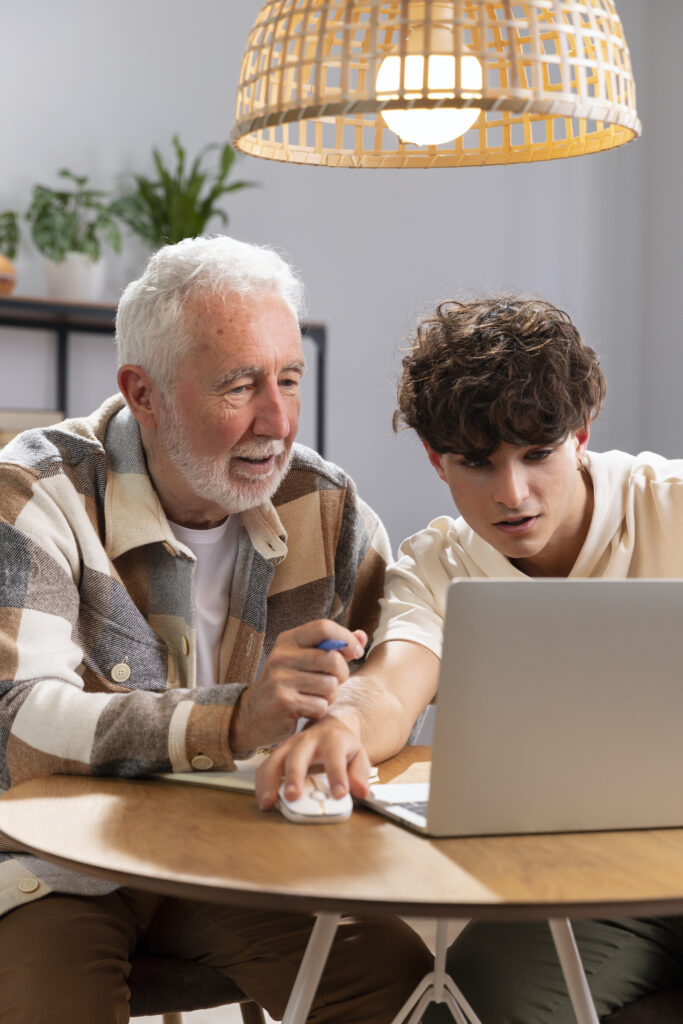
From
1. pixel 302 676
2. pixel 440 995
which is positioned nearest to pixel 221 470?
pixel 302 676

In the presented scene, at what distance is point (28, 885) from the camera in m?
1.37

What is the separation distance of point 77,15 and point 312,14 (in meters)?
3.00

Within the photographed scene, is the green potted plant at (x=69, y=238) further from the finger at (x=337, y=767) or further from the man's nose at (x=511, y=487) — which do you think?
the finger at (x=337, y=767)

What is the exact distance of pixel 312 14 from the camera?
1.18 meters

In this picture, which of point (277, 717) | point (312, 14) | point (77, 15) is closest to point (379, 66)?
point (312, 14)

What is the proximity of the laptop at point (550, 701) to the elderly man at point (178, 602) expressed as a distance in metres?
0.23

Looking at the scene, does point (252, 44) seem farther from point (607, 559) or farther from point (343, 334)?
point (343, 334)

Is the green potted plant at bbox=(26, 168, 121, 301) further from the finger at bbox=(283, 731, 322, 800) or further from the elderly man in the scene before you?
the finger at bbox=(283, 731, 322, 800)

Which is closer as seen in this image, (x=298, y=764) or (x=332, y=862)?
(x=332, y=862)

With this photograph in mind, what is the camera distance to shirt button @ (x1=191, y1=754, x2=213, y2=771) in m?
1.28

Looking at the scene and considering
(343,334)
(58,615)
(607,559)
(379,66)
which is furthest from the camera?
(343,334)

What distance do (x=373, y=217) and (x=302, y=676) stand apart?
3438 mm

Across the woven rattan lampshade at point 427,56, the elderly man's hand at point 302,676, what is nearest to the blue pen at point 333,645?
the elderly man's hand at point 302,676

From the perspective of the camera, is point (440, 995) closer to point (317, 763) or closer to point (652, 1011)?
point (652, 1011)
